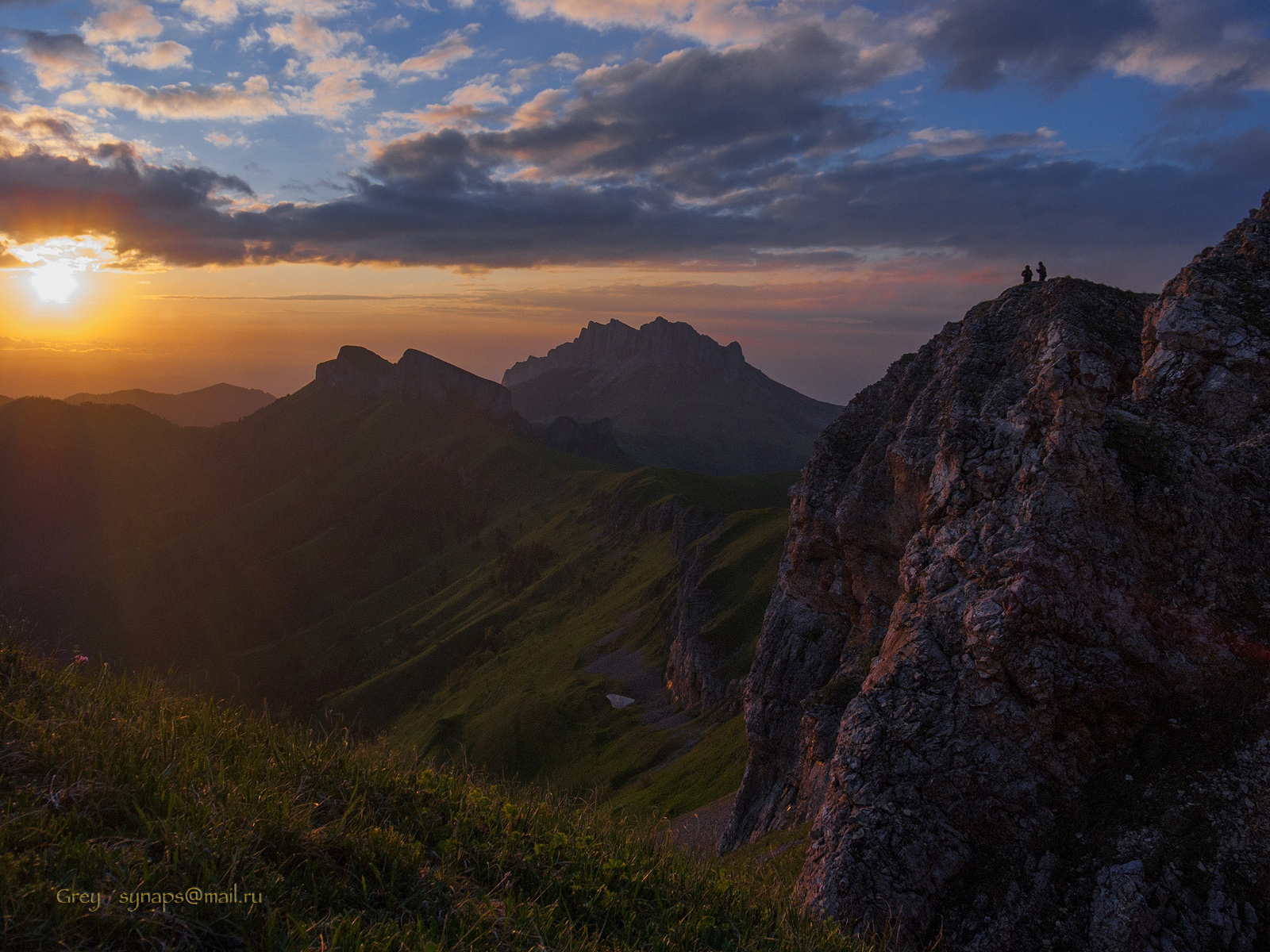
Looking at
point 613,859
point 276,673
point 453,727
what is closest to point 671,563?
point 453,727

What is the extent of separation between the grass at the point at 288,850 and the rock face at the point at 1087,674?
510 centimetres

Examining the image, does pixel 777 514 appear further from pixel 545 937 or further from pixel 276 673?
pixel 276 673

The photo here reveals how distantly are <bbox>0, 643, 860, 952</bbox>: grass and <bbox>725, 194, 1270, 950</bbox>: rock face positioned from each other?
5.10 meters

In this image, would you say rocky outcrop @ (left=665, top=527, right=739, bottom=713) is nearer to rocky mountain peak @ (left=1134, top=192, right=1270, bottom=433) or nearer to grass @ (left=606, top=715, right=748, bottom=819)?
grass @ (left=606, top=715, right=748, bottom=819)

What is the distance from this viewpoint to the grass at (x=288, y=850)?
200 inches

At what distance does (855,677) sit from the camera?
1348 inches

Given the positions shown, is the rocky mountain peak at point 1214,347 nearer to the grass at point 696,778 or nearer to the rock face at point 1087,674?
the rock face at point 1087,674

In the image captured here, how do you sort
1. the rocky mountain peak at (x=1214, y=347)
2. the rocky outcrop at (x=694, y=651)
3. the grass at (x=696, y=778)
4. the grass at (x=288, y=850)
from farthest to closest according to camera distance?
the rocky outcrop at (x=694, y=651) → the grass at (x=696, y=778) → the rocky mountain peak at (x=1214, y=347) → the grass at (x=288, y=850)

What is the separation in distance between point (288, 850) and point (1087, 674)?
16.0 metres

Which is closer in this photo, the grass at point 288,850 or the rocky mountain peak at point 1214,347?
the grass at point 288,850

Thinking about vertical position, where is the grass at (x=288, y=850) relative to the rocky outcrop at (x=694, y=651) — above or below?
above

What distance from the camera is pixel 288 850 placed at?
20.1ft

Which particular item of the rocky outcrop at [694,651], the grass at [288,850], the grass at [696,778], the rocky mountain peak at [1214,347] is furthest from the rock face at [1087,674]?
the rocky outcrop at [694,651]

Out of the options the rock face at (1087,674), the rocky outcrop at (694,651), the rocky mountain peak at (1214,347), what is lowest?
the rocky outcrop at (694,651)
